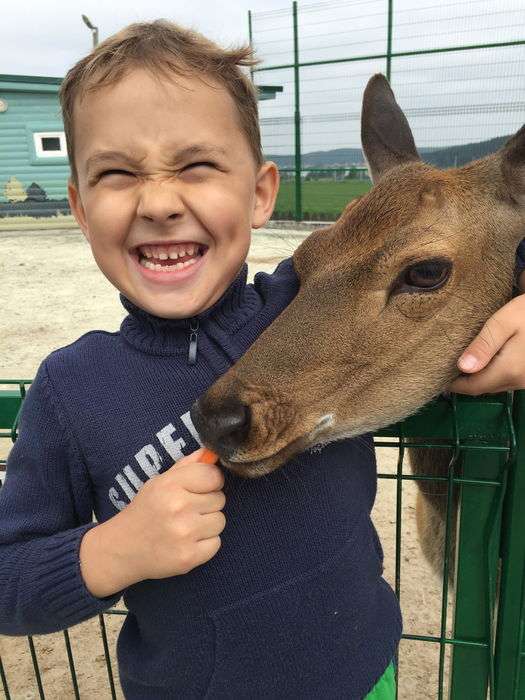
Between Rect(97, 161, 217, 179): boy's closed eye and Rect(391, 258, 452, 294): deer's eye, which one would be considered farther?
Rect(391, 258, 452, 294): deer's eye

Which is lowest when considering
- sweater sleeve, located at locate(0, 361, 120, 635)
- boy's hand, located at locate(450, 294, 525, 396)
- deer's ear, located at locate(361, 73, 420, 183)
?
sweater sleeve, located at locate(0, 361, 120, 635)

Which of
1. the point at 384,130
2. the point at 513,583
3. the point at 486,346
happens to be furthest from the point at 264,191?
the point at 513,583

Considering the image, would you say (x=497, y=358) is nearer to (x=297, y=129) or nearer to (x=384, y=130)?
(x=384, y=130)

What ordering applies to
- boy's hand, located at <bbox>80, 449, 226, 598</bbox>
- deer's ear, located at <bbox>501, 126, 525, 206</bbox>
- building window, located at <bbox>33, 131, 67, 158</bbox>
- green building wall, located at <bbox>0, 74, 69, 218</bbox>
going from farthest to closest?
building window, located at <bbox>33, 131, 67, 158</bbox> < green building wall, located at <bbox>0, 74, 69, 218</bbox> < deer's ear, located at <bbox>501, 126, 525, 206</bbox> < boy's hand, located at <bbox>80, 449, 226, 598</bbox>

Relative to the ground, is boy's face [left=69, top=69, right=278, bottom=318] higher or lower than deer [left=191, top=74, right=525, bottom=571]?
higher

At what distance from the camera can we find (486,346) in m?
1.80

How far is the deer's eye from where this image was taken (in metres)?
2.05

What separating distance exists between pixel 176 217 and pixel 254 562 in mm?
960

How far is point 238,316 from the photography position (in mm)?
1980

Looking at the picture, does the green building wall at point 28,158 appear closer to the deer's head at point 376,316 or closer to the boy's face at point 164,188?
the deer's head at point 376,316

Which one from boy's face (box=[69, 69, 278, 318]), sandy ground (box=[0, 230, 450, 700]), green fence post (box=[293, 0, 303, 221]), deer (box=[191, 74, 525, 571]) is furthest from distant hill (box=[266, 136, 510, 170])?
boy's face (box=[69, 69, 278, 318])

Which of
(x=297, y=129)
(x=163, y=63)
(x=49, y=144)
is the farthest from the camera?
(x=49, y=144)

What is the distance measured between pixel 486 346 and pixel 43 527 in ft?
4.31

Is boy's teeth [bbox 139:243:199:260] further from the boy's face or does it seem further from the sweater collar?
the sweater collar
